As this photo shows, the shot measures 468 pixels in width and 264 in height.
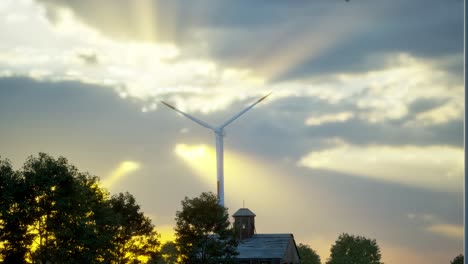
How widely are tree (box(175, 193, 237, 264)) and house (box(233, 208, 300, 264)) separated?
29.4 m

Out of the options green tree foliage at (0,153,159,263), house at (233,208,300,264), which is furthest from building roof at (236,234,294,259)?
green tree foliage at (0,153,159,263)

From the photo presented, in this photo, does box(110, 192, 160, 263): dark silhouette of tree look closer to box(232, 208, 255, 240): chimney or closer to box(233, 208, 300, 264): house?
box(233, 208, 300, 264): house

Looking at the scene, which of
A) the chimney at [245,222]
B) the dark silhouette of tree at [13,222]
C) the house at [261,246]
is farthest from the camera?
the chimney at [245,222]

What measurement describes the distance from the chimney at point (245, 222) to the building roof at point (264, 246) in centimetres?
271

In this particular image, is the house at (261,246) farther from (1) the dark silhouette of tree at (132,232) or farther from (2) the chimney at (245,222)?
(1) the dark silhouette of tree at (132,232)

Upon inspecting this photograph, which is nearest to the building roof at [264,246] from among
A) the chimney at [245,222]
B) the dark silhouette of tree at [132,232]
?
the chimney at [245,222]

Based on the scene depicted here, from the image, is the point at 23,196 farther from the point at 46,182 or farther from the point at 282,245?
the point at 282,245

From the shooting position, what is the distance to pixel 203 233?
104562 mm

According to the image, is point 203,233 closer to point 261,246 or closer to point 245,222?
point 261,246

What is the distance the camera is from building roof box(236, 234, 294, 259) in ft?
463

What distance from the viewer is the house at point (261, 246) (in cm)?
14062

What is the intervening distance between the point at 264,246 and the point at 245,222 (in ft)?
37.8

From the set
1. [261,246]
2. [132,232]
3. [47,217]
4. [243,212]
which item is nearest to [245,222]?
[243,212]

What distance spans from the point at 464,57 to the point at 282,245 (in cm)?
9913
